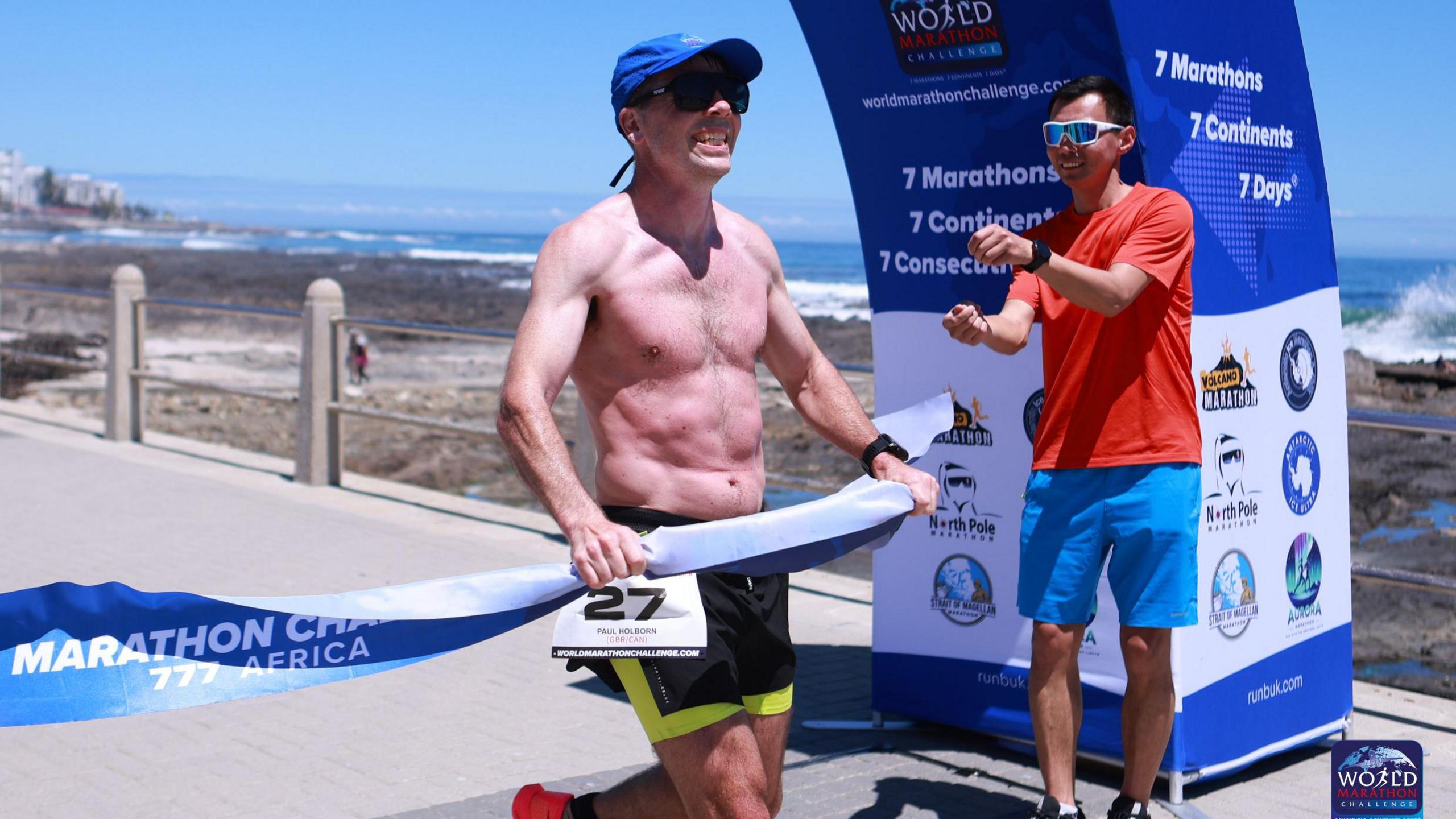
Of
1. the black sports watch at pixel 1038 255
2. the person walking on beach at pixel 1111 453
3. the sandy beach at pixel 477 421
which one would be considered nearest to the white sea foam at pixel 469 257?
the sandy beach at pixel 477 421

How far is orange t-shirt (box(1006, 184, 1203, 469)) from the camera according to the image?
390 cm

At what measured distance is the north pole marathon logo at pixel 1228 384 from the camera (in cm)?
433

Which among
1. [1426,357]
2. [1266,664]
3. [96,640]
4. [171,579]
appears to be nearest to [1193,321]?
[1266,664]

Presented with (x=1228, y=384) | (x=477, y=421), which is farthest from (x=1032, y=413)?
(x=477, y=421)

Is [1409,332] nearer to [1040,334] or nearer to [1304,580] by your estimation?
[1304,580]

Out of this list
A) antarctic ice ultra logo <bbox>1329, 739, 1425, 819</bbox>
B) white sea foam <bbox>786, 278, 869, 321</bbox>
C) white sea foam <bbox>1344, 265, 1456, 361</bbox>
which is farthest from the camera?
white sea foam <bbox>786, 278, 869, 321</bbox>

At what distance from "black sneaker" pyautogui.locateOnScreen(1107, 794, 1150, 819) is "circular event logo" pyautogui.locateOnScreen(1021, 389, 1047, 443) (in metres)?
1.19

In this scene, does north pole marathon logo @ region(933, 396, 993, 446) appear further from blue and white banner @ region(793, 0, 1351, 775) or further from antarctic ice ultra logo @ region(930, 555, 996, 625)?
antarctic ice ultra logo @ region(930, 555, 996, 625)

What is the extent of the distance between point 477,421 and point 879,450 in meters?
16.3

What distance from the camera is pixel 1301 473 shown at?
15.7ft

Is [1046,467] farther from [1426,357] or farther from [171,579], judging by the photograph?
[1426,357]

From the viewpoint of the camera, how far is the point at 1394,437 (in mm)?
20719

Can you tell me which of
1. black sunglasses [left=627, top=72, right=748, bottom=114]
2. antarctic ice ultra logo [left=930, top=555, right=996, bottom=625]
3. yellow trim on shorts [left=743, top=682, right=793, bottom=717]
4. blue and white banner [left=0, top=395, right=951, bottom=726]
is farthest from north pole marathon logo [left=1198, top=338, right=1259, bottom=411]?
black sunglasses [left=627, top=72, right=748, bottom=114]

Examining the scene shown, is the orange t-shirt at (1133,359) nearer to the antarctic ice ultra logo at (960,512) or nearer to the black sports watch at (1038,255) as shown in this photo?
the black sports watch at (1038,255)
